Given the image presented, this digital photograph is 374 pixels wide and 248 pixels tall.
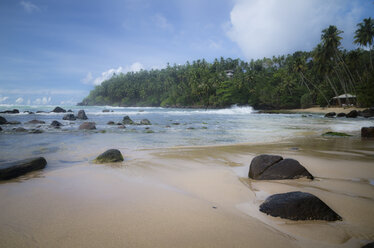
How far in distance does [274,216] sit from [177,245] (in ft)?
3.56

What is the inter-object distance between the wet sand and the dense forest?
137 ft

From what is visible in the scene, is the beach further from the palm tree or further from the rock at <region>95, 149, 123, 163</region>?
the palm tree

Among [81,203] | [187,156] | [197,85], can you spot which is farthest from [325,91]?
[81,203]

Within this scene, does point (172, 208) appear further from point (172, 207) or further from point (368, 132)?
point (368, 132)

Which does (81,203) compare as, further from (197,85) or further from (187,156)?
(197,85)

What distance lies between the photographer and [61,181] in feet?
11.2

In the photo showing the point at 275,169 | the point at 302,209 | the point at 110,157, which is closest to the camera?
the point at 302,209

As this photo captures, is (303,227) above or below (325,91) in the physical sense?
below

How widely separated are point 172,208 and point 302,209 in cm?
134

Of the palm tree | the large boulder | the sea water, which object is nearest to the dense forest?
the palm tree

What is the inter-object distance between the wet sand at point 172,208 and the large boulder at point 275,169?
13 centimetres

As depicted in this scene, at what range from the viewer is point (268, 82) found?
72.6m

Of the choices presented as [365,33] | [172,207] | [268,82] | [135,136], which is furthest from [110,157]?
[268,82]

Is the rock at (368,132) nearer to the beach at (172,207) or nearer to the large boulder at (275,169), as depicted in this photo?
the beach at (172,207)
